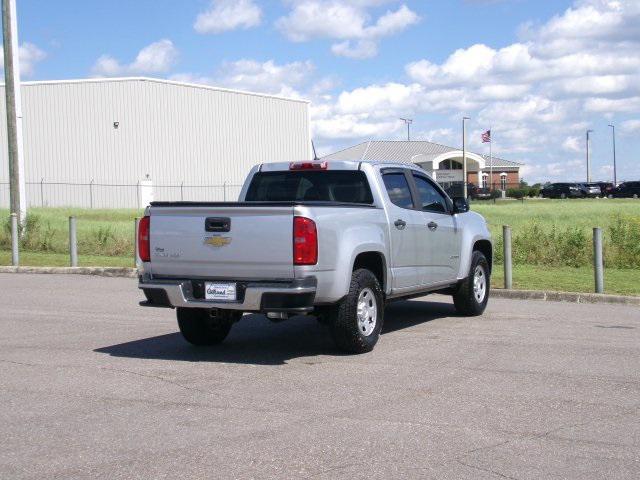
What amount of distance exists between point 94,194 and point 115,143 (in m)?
3.41

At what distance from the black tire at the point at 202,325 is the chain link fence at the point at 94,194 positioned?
48113mm

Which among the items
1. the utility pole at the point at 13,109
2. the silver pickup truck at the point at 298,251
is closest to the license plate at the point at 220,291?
the silver pickup truck at the point at 298,251

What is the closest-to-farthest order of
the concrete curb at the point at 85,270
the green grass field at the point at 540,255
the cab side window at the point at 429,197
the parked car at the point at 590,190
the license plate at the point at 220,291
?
1. the license plate at the point at 220,291
2. the cab side window at the point at 429,197
3. the green grass field at the point at 540,255
4. the concrete curb at the point at 85,270
5. the parked car at the point at 590,190

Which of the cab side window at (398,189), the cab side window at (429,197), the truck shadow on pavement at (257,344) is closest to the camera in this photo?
the truck shadow on pavement at (257,344)

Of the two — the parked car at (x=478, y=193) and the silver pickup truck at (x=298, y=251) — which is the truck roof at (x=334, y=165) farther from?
the parked car at (x=478, y=193)

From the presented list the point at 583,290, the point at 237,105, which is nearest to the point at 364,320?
the point at 583,290

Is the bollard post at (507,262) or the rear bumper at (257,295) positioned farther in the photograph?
the bollard post at (507,262)

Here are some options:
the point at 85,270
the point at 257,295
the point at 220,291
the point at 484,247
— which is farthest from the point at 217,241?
the point at 85,270

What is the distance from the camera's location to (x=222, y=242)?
9219 millimetres

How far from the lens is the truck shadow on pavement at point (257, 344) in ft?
31.7

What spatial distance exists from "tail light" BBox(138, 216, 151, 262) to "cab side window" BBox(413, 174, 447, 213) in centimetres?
339

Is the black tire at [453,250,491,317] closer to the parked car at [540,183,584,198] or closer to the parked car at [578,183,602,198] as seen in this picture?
the parked car at [540,183,584,198]

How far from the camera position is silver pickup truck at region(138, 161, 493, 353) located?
8.95m

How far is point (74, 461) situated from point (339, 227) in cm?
408
